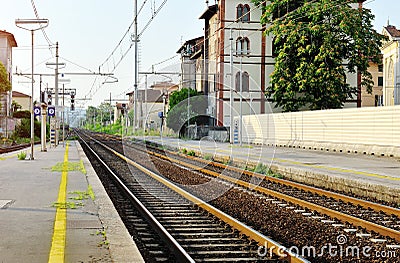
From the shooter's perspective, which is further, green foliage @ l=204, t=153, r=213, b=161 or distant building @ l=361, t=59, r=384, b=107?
distant building @ l=361, t=59, r=384, b=107

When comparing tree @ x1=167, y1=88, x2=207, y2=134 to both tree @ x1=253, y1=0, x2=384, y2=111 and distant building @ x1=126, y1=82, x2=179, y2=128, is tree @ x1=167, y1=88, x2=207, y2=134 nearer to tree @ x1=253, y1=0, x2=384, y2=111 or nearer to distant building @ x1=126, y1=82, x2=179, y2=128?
distant building @ x1=126, y1=82, x2=179, y2=128

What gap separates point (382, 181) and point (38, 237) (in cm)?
1098

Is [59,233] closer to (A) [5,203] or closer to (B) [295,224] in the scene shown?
(A) [5,203]

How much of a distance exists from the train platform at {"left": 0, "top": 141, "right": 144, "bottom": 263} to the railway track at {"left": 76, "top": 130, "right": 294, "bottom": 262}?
457 mm

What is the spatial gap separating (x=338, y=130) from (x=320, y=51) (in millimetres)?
17363

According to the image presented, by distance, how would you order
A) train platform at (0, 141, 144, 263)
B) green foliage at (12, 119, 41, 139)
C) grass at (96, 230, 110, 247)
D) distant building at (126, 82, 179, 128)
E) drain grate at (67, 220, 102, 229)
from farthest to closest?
green foliage at (12, 119, 41, 139)
distant building at (126, 82, 179, 128)
drain grate at (67, 220, 102, 229)
grass at (96, 230, 110, 247)
train platform at (0, 141, 144, 263)

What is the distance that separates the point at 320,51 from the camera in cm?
5184

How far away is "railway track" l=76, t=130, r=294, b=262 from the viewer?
328 inches

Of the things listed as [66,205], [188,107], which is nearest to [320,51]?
[188,107]

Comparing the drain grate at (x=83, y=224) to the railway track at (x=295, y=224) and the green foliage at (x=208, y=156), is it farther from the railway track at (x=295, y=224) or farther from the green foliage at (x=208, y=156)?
the green foliage at (x=208, y=156)

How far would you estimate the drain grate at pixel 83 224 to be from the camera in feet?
32.7

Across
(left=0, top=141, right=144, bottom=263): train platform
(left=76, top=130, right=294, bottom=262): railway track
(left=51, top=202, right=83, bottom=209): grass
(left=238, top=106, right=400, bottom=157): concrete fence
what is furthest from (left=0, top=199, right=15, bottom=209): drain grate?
(left=238, top=106, right=400, bottom=157): concrete fence

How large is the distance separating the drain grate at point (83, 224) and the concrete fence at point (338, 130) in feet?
66.8

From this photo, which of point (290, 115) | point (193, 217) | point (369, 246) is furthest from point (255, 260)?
point (290, 115)
